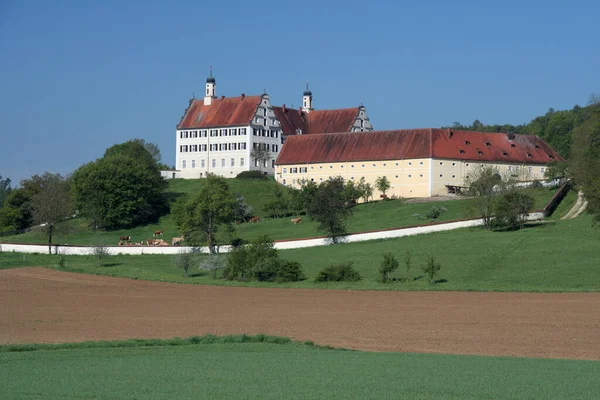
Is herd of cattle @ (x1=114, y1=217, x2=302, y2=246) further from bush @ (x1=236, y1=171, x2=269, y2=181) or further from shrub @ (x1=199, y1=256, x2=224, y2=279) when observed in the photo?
bush @ (x1=236, y1=171, x2=269, y2=181)

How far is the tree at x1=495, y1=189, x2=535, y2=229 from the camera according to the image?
66938 millimetres

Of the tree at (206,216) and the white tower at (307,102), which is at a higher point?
the white tower at (307,102)

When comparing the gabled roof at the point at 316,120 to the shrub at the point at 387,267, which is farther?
the gabled roof at the point at 316,120

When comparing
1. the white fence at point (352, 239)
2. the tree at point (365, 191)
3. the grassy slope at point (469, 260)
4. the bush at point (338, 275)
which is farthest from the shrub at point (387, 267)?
the tree at point (365, 191)

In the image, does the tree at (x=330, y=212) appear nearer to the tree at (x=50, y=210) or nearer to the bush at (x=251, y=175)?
the tree at (x=50, y=210)

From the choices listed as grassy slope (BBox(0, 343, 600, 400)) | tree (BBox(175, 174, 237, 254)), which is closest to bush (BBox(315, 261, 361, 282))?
tree (BBox(175, 174, 237, 254))

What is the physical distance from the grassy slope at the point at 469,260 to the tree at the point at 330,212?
2086 mm

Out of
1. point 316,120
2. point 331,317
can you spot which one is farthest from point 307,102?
point 331,317

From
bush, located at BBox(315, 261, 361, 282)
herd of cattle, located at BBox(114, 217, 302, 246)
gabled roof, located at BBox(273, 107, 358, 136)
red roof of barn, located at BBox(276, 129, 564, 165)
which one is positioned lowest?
bush, located at BBox(315, 261, 361, 282)

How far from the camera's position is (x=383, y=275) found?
4984 cm

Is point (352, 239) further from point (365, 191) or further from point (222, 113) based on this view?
point (222, 113)

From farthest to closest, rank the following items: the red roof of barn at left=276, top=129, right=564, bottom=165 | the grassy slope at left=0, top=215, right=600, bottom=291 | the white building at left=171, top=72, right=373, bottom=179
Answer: the white building at left=171, top=72, right=373, bottom=179 < the red roof of barn at left=276, top=129, right=564, bottom=165 < the grassy slope at left=0, top=215, right=600, bottom=291

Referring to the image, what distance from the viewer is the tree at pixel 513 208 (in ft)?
220

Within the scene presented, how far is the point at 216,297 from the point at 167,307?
17.6ft
